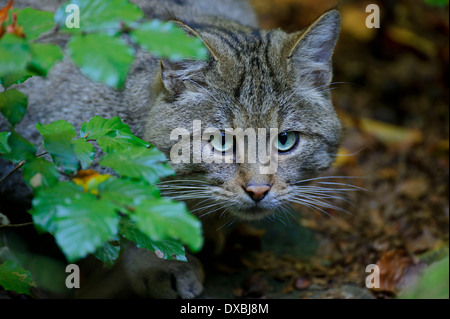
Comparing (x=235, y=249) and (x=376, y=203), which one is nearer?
(x=235, y=249)

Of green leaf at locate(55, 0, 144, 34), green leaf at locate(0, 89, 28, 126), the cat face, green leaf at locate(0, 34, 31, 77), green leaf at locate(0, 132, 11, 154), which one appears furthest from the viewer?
the cat face

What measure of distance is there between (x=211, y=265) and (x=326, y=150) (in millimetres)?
1210

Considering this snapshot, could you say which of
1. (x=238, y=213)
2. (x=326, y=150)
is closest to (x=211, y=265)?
(x=238, y=213)

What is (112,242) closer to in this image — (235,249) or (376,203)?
(235,249)

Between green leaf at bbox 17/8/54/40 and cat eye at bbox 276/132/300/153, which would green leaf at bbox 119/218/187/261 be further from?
cat eye at bbox 276/132/300/153

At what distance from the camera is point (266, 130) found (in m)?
2.87

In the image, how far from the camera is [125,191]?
5.76 feet

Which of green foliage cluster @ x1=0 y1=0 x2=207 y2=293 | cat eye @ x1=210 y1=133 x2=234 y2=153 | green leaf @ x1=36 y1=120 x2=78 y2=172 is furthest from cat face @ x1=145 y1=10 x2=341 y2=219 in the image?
green leaf @ x1=36 y1=120 x2=78 y2=172

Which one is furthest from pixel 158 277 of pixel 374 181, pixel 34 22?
pixel 374 181

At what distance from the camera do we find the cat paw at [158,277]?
3.23m

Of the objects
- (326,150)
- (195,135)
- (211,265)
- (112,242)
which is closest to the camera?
→ (112,242)

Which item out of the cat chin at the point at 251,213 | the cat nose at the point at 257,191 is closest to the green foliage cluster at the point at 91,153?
the cat nose at the point at 257,191

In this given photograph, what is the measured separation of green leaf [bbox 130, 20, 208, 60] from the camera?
1558mm

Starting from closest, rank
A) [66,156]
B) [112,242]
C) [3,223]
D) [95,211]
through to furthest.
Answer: [95,211]
[66,156]
[112,242]
[3,223]
